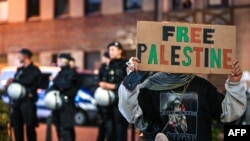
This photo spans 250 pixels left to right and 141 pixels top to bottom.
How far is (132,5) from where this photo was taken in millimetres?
24234

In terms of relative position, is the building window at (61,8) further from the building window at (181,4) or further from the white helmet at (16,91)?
the white helmet at (16,91)

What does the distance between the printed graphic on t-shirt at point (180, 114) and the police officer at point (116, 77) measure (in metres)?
4.51

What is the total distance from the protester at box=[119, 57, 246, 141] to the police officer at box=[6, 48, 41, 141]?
552cm

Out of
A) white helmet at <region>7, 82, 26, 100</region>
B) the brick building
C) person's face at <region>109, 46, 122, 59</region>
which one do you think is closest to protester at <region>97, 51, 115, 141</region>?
person's face at <region>109, 46, 122, 59</region>

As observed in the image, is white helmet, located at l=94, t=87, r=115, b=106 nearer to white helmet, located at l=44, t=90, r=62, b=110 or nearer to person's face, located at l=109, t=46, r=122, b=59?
person's face, located at l=109, t=46, r=122, b=59

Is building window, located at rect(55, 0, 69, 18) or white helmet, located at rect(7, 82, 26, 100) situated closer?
white helmet, located at rect(7, 82, 26, 100)

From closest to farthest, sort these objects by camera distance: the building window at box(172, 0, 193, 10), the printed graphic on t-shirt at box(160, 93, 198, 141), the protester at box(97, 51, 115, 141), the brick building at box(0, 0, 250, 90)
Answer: the printed graphic on t-shirt at box(160, 93, 198, 141), the protester at box(97, 51, 115, 141), the building window at box(172, 0, 193, 10), the brick building at box(0, 0, 250, 90)

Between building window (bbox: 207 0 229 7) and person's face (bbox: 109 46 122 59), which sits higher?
building window (bbox: 207 0 229 7)

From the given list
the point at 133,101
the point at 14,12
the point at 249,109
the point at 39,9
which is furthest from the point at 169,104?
the point at 39,9

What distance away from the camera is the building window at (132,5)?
2411 cm

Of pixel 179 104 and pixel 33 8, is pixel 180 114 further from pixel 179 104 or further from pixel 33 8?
pixel 33 8

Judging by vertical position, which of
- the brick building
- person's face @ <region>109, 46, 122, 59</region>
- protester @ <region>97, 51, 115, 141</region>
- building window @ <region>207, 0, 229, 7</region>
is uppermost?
building window @ <region>207, 0, 229, 7</region>

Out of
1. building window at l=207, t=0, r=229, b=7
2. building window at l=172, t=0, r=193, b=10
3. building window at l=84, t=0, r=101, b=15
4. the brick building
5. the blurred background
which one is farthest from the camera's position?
building window at l=84, t=0, r=101, b=15

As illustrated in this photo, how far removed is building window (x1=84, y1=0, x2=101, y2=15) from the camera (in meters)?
25.0
